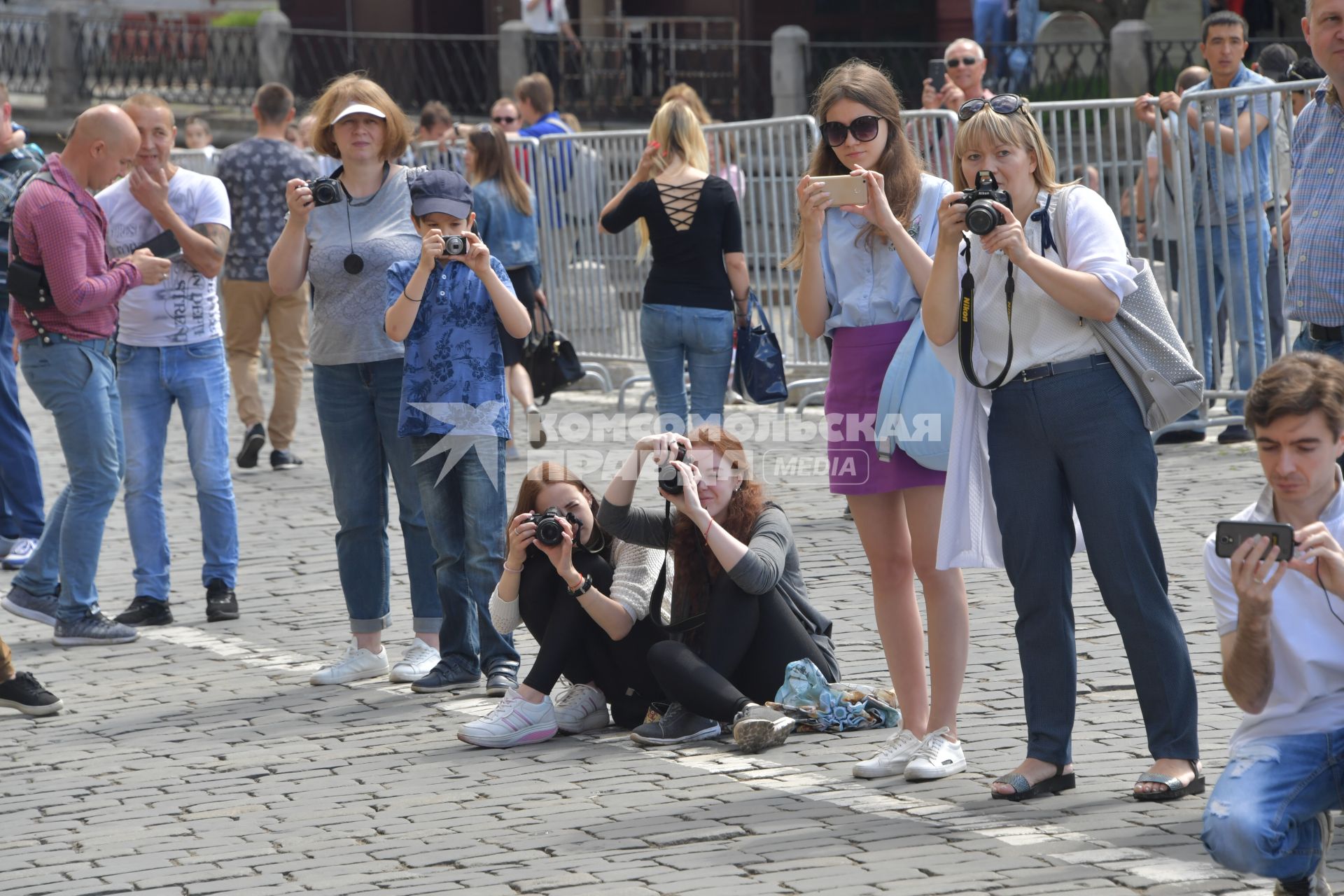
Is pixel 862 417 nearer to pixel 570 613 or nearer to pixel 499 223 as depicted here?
pixel 570 613

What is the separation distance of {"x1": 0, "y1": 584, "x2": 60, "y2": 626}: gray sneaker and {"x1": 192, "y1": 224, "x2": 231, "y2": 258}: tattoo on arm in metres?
1.66

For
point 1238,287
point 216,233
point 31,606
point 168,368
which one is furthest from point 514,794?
point 1238,287

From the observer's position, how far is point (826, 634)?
6.34 metres

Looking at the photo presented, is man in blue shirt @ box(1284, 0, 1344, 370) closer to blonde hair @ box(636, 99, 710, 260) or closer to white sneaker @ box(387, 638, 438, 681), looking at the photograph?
white sneaker @ box(387, 638, 438, 681)

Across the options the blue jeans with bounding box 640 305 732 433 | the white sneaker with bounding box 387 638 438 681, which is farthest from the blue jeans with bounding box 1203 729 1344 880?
the blue jeans with bounding box 640 305 732 433

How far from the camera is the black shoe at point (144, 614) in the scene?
811 centimetres

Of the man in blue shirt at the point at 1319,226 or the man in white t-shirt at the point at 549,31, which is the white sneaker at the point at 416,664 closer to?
the man in blue shirt at the point at 1319,226

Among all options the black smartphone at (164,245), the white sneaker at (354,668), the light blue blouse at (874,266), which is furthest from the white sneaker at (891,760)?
the black smartphone at (164,245)

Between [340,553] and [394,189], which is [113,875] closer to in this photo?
[340,553]

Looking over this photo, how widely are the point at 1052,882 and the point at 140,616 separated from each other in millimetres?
4923

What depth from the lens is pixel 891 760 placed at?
5434 millimetres

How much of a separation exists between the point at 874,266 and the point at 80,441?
12.4 ft

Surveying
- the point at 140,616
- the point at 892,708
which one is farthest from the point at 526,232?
the point at 892,708

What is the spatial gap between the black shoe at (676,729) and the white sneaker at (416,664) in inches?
47.6
